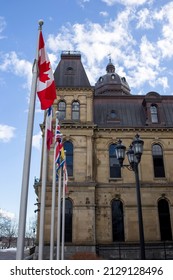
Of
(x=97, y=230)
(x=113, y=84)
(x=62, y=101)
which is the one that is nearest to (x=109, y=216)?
(x=97, y=230)

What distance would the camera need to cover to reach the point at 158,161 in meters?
25.8

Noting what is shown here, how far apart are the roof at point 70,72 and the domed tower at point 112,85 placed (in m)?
15.0

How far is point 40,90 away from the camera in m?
8.83

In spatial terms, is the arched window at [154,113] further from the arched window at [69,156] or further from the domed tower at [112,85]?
the domed tower at [112,85]

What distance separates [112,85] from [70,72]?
19.2 metres

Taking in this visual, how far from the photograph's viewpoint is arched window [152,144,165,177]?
25.4m

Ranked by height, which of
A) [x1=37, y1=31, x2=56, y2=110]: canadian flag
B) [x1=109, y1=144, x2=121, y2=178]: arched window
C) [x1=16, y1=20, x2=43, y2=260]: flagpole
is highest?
[x1=109, y1=144, x2=121, y2=178]: arched window

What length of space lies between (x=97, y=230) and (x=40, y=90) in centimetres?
1709

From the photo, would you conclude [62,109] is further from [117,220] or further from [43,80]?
[43,80]

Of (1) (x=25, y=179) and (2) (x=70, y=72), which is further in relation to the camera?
(2) (x=70, y=72)

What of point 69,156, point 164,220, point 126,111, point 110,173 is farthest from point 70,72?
point 164,220

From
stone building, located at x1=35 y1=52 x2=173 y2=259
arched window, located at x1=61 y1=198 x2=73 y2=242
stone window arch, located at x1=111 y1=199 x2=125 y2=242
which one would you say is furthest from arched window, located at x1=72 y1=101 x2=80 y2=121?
stone window arch, located at x1=111 y1=199 x2=125 y2=242

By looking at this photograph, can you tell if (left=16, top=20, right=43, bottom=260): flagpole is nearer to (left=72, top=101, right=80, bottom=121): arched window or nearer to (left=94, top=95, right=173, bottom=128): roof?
(left=72, top=101, right=80, bottom=121): arched window
